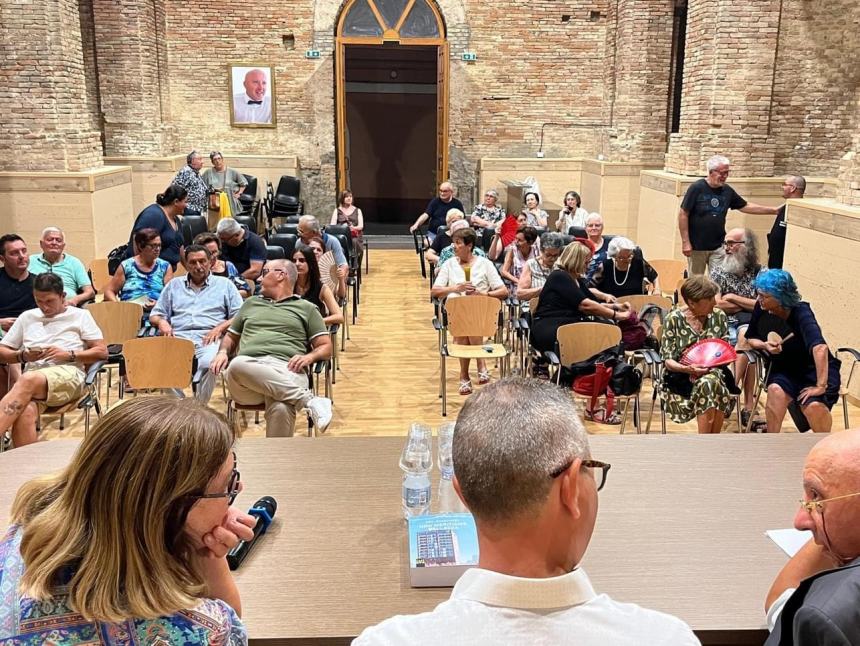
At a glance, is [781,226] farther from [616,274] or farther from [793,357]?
[793,357]

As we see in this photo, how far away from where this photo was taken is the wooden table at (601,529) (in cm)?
204

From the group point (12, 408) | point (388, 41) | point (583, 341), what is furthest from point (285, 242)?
point (388, 41)

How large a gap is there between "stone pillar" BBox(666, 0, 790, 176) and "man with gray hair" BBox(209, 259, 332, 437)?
6.22m

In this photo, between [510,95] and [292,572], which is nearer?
[292,572]

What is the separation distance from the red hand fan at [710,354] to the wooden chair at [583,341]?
1.94 feet

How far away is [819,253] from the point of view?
21.5ft

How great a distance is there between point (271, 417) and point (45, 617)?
10.6ft

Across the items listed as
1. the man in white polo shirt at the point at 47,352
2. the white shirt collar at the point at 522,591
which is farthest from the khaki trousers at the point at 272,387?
the white shirt collar at the point at 522,591

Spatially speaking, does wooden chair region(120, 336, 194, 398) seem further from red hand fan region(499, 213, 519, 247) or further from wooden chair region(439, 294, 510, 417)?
red hand fan region(499, 213, 519, 247)

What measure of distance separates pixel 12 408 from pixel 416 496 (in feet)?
9.94

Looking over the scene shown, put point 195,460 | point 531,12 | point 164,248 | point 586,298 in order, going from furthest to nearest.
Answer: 1. point 531,12
2. point 164,248
3. point 586,298
4. point 195,460

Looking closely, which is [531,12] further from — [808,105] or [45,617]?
[45,617]

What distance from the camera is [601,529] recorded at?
2.41 metres

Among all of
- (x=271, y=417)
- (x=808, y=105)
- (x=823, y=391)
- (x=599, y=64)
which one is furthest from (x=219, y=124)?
(x=823, y=391)
